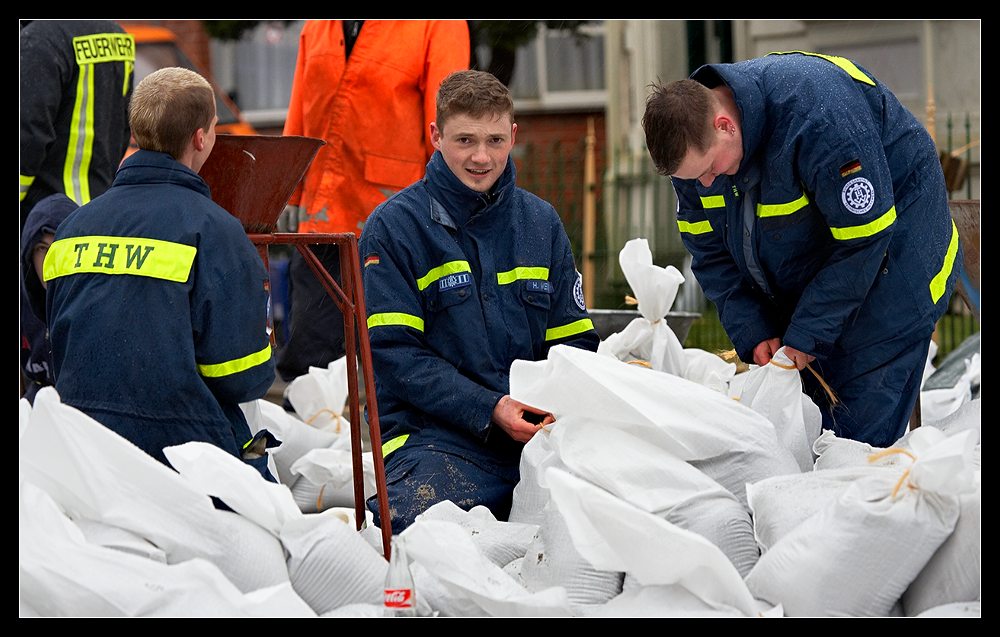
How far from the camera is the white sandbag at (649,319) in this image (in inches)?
159

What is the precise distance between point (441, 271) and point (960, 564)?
1.71 m

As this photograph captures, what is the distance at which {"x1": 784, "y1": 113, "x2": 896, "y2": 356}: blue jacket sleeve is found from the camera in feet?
10.6

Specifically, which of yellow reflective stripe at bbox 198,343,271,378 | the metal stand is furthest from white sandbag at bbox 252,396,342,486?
yellow reflective stripe at bbox 198,343,271,378

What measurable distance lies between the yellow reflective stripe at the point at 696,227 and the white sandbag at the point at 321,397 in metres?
1.39

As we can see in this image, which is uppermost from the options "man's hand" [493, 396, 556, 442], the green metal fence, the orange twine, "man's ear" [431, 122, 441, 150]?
"man's ear" [431, 122, 441, 150]

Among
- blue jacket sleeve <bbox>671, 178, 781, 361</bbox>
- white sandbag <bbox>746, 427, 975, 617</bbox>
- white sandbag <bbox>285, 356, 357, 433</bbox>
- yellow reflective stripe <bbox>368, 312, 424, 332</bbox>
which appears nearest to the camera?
white sandbag <bbox>746, 427, 975, 617</bbox>

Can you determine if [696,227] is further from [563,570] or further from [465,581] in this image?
[465,581]

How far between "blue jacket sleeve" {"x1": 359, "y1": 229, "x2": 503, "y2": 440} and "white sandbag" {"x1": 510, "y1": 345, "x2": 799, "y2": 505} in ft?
1.69

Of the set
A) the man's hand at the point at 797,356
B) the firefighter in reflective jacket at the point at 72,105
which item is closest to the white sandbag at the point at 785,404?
the man's hand at the point at 797,356

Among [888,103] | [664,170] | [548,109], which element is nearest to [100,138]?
[664,170]

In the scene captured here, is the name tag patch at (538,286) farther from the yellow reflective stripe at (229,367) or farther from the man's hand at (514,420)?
the yellow reflective stripe at (229,367)

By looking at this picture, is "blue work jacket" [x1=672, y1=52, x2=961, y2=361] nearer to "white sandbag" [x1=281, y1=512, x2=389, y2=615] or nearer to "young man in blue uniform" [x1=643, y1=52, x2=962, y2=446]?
"young man in blue uniform" [x1=643, y1=52, x2=962, y2=446]

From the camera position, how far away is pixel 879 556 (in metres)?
2.33
